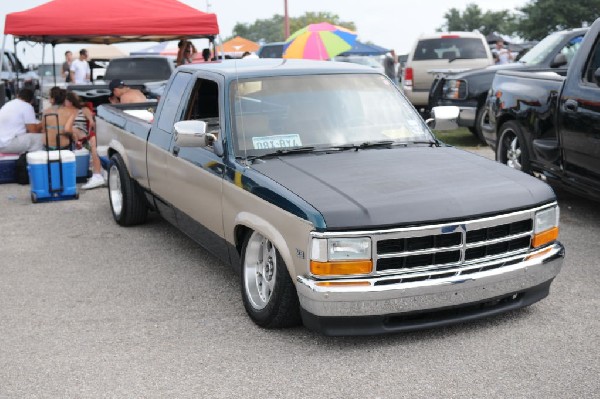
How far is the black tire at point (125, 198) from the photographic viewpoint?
7461 mm

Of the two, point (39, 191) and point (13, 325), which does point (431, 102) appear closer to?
point (39, 191)

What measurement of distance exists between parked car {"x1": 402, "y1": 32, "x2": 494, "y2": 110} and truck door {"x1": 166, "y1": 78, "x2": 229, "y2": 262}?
36.3 ft

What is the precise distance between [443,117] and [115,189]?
3.54 meters

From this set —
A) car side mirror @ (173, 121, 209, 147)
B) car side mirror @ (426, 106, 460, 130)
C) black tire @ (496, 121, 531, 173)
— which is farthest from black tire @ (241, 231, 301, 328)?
black tire @ (496, 121, 531, 173)

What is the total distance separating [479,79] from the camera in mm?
12883

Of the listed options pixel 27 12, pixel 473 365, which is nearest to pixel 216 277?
pixel 473 365

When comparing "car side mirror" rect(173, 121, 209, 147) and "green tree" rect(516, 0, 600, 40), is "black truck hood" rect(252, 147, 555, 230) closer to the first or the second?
"car side mirror" rect(173, 121, 209, 147)

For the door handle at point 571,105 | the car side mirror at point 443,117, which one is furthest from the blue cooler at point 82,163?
the door handle at point 571,105

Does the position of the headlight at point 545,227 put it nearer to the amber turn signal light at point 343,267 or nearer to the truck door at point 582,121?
the amber turn signal light at point 343,267

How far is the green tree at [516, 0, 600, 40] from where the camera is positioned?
64.0 meters

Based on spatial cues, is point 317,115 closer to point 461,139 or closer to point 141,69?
point 461,139

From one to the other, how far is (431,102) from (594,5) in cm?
5601

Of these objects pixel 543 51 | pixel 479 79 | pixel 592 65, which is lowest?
pixel 479 79

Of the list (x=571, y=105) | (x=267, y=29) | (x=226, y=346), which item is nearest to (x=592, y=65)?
(x=571, y=105)
